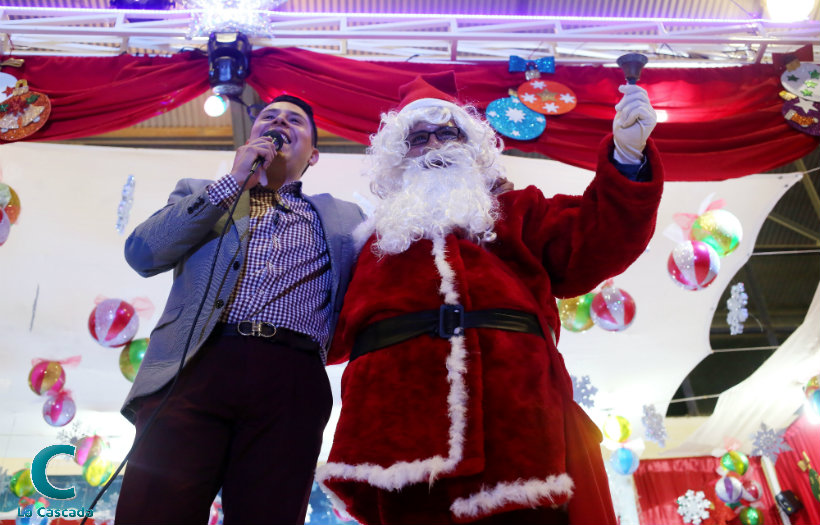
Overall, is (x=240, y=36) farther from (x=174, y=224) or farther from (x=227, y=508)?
(x=227, y=508)

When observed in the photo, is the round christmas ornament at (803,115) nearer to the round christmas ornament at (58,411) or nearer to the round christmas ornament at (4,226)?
the round christmas ornament at (4,226)

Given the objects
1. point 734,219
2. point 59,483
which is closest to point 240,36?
point 734,219

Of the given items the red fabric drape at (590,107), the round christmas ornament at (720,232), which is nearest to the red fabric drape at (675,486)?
the round christmas ornament at (720,232)

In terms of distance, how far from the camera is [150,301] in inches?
167

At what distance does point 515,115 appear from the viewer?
3.40 metres

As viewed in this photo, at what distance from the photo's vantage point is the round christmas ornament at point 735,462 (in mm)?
5914

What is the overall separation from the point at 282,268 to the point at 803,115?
10.00 ft

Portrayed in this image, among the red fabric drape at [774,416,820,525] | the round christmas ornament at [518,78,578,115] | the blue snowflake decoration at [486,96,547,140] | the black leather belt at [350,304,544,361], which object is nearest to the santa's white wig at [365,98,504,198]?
the black leather belt at [350,304,544,361]

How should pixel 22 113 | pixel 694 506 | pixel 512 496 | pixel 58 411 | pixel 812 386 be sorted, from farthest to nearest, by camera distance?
pixel 694 506 < pixel 812 386 < pixel 58 411 < pixel 22 113 < pixel 512 496

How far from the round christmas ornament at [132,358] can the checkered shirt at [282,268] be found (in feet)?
6.68

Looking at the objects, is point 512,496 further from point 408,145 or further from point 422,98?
point 422,98

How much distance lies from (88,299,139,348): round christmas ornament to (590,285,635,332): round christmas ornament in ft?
8.25

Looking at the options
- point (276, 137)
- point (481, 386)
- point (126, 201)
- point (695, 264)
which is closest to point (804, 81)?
point (695, 264)

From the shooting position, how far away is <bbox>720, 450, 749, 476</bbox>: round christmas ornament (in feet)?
19.4
